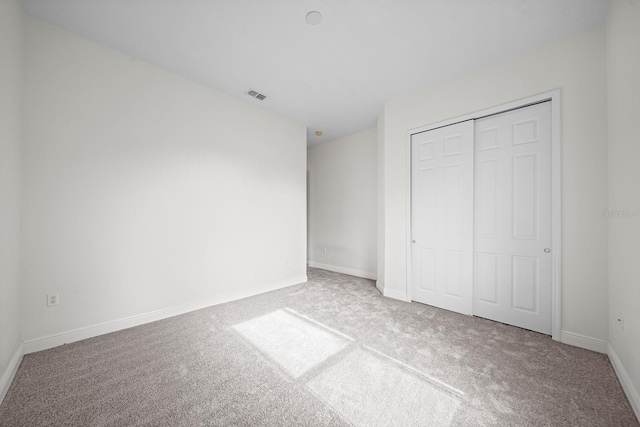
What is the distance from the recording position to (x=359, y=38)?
231 cm

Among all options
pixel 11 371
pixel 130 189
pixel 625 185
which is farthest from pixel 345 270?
pixel 11 371

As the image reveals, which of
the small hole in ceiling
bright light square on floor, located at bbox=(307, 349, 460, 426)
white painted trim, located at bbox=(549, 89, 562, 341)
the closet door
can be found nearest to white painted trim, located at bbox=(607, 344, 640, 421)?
white painted trim, located at bbox=(549, 89, 562, 341)

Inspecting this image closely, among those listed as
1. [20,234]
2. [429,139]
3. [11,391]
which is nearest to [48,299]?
[20,234]

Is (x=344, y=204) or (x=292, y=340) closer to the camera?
(x=292, y=340)

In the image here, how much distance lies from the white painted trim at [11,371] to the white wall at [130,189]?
17 cm

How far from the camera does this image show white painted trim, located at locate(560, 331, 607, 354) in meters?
2.06

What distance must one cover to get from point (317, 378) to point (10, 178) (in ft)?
8.84

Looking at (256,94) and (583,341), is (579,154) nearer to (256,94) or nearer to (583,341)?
(583,341)

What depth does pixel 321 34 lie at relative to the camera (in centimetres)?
226

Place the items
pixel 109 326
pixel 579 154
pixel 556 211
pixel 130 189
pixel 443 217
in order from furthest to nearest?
pixel 443 217, pixel 130 189, pixel 109 326, pixel 556 211, pixel 579 154

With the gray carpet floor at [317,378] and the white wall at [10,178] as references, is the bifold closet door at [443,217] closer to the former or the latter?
the gray carpet floor at [317,378]

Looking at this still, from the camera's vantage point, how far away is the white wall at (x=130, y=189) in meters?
2.12

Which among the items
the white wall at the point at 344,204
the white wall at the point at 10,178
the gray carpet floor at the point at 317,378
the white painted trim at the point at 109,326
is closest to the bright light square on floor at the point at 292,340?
the gray carpet floor at the point at 317,378

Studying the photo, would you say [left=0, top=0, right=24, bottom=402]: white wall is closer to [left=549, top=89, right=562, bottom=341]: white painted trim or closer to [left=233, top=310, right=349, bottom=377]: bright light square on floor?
[left=233, top=310, right=349, bottom=377]: bright light square on floor
